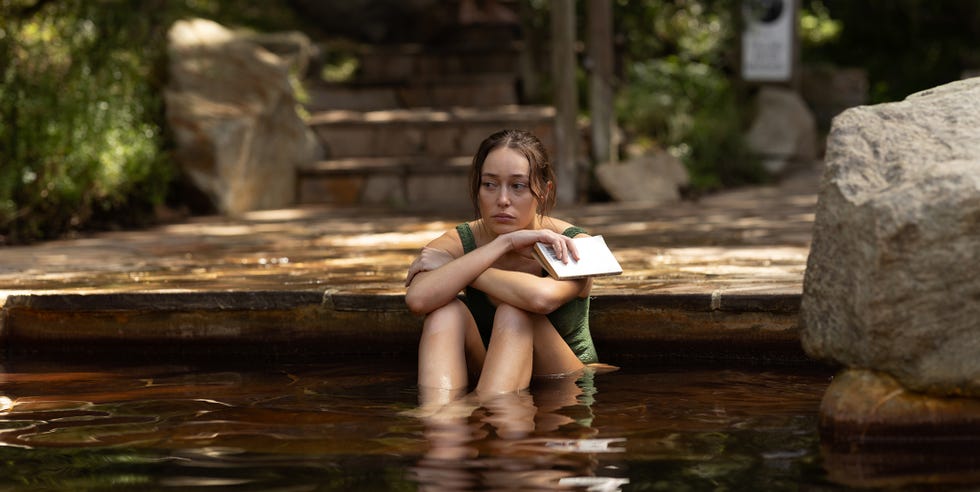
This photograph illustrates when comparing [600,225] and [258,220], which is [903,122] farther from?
[258,220]

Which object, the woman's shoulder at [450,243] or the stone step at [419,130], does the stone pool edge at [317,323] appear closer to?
the woman's shoulder at [450,243]

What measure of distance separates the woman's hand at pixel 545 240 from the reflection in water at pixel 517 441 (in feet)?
1.31

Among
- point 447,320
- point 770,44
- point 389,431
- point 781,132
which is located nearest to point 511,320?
point 447,320

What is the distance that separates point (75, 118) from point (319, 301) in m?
3.63

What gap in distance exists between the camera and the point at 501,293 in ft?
12.2

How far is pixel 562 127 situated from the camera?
10.2 metres

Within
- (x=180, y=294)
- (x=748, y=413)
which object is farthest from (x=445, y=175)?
(x=748, y=413)

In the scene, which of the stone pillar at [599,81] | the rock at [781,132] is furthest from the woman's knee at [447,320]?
the rock at [781,132]

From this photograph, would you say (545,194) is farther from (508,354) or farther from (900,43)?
(900,43)

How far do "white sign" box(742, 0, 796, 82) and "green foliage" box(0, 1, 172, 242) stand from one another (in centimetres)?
650

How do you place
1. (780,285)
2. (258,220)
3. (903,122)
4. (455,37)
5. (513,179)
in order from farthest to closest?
(455,37) → (258,220) → (780,285) → (513,179) → (903,122)

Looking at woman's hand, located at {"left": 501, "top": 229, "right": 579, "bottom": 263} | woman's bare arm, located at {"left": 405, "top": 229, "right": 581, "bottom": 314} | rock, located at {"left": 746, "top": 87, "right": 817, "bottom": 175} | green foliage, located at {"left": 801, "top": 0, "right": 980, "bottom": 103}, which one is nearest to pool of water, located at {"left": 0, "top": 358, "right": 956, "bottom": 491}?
woman's bare arm, located at {"left": 405, "top": 229, "right": 581, "bottom": 314}

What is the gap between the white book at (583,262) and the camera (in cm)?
364

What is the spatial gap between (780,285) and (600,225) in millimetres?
3546
